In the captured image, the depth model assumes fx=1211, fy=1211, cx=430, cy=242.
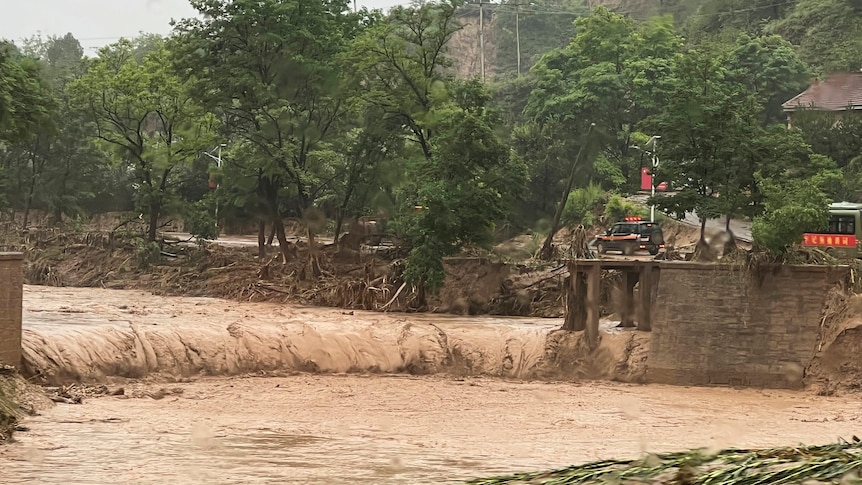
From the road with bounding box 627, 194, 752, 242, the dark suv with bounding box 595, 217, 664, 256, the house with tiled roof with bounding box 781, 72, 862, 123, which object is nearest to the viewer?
the road with bounding box 627, 194, 752, 242

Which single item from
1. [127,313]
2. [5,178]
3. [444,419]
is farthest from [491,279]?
[5,178]


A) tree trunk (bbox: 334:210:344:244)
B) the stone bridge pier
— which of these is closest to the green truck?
tree trunk (bbox: 334:210:344:244)

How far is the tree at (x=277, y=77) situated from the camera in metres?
46.9

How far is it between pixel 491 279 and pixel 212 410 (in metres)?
19.0

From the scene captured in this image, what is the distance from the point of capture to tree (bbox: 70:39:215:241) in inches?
2100

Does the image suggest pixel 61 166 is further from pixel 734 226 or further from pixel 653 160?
pixel 734 226

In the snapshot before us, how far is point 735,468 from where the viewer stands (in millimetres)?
4852

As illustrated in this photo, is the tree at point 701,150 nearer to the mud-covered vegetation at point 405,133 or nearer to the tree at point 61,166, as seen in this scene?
the mud-covered vegetation at point 405,133

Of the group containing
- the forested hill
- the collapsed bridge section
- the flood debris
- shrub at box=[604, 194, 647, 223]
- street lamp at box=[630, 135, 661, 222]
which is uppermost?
the forested hill

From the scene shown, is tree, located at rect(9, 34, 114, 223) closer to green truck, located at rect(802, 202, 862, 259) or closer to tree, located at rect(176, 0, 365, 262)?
tree, located at rect(176, 0, 365, 262)

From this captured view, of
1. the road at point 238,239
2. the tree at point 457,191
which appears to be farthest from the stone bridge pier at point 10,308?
the road at point 238,239

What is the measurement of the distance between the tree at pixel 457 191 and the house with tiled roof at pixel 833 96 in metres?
21.3

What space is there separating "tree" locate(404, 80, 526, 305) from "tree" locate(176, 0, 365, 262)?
289 inches

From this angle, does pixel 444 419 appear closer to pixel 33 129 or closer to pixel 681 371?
pixel 681 371
